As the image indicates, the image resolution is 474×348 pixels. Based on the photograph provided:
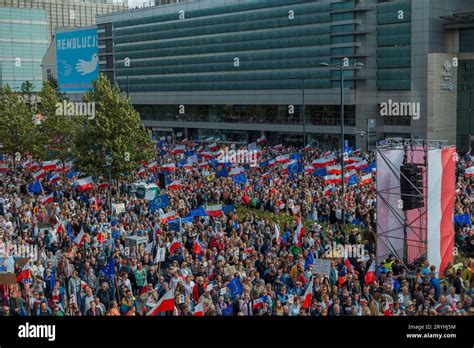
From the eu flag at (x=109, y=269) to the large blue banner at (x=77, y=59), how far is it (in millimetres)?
86537

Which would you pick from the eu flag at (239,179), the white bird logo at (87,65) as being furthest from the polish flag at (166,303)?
the white bird logo at (87,65)

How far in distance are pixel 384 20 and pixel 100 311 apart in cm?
5413

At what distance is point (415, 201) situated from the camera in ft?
54.2

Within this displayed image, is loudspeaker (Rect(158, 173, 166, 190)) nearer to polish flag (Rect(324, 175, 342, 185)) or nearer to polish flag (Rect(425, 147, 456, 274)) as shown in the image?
polish flag (Rect(324, 175, 342, 185))

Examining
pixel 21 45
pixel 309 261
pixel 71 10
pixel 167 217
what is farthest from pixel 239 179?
pixel 71 10

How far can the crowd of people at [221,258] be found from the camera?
12.0 meters

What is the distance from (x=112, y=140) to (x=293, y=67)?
124ft

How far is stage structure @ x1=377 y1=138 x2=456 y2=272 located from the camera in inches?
653

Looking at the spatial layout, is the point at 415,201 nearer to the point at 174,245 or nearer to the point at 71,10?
the point at 174,245

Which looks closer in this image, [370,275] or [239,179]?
[370,275]

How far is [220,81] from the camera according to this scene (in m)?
80.9

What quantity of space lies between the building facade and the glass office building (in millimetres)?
32480

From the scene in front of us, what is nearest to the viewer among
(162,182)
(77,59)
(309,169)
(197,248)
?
(197,248)

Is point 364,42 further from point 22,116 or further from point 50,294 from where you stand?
point 50,294
